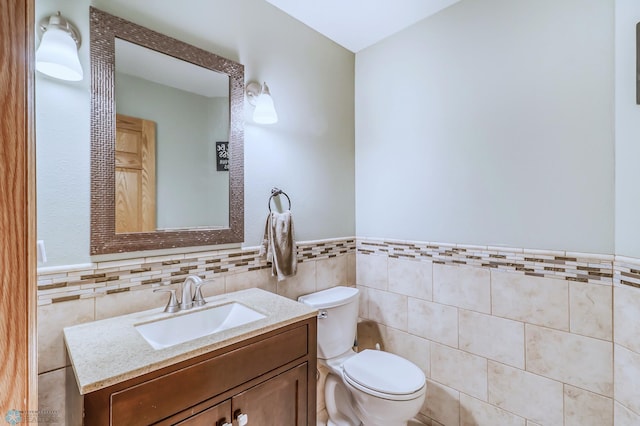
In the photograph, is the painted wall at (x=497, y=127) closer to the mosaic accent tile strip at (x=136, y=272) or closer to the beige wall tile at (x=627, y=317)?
the beige wall tile at (x=627, y=317)

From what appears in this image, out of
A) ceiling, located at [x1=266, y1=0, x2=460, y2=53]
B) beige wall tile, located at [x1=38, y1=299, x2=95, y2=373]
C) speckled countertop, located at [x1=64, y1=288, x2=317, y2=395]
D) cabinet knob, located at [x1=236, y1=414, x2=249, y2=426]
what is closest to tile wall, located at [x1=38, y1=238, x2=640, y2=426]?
beige wall tile, located at [x1=38, y1=299, x2=95, y2=373]

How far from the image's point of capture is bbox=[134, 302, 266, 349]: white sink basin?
116cm

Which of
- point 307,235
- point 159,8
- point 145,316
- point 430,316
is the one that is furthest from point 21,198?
point 430,316

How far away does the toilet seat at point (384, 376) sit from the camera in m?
1.41

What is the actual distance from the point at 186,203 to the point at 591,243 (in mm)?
1847

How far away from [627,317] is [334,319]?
130 centimetres

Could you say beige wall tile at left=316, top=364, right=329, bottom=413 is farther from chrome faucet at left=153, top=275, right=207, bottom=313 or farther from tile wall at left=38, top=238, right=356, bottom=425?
chrome faucet at left=153, top=275, right=207, bottom=313

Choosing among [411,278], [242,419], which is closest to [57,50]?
[242,419]

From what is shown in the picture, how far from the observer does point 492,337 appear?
1559 millimetres

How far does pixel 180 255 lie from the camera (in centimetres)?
137

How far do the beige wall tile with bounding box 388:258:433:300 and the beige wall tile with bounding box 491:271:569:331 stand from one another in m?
0.35

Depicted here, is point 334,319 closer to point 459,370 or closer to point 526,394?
point 459,370

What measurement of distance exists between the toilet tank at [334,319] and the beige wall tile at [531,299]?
785 millimetres

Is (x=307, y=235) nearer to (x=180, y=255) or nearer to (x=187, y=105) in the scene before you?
(x=180, y=255)
